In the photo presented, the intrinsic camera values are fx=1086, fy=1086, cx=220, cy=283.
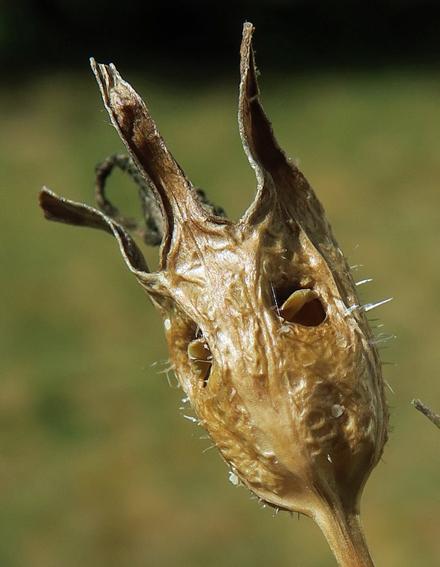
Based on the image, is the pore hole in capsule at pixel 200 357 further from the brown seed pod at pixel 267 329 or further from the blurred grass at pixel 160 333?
the blurred grass at pixel 160 333

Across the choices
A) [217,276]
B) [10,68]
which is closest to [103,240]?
[10,68]

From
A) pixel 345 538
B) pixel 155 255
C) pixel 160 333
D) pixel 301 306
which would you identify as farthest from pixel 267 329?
pixel 160 333

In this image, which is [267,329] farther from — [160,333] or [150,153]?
[160,333]

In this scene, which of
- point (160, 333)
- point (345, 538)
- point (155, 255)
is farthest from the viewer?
point (160, 333)

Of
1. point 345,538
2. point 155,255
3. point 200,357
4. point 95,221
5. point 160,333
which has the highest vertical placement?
point 95,221

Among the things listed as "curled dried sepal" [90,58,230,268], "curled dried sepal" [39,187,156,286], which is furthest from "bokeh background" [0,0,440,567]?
"curled dried sepal" [90,58,230,268]

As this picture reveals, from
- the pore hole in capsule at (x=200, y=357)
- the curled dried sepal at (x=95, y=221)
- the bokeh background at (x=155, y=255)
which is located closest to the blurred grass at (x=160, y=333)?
the bokeh background at (x=155, y=255)

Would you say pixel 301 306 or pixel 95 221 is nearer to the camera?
pixel 301 306

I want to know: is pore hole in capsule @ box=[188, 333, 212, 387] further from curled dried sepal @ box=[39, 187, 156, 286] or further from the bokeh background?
the bokeh background
